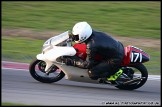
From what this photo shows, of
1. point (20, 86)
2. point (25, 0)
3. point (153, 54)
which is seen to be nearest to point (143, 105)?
point (20, 86)

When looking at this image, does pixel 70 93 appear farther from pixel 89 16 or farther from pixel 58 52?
pixel 89 16

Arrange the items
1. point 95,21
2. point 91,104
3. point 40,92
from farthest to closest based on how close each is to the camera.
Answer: point 95,21 → point 40,92 → point 91,104

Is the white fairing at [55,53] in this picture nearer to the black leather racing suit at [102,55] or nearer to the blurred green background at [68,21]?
the black leather racing suit at [102,55]

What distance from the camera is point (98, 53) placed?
10141 mm

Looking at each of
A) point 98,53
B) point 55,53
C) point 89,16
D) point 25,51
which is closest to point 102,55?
point 98,53

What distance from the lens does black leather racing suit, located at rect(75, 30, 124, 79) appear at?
32.7ft

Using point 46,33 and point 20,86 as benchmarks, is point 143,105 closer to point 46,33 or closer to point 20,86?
point 20,86

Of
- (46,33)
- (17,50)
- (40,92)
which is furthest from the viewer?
(46,33)

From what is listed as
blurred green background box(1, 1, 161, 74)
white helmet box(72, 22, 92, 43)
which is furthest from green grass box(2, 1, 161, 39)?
white helmet box(72, 22, 92, 43)

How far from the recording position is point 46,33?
1582 centimetres

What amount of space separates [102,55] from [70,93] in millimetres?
1085

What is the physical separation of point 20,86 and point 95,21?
7800 millimetres

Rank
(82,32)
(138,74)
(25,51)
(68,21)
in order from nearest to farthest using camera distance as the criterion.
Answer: (82,32) → (138,74) → (25,51) → (68,21)

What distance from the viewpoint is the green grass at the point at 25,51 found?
12805mm
